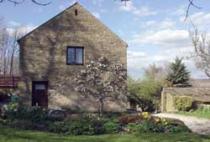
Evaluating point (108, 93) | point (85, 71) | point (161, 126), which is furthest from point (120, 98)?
point (161, 126)

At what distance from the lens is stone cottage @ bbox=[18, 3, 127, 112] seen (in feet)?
113

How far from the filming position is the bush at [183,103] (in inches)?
1537

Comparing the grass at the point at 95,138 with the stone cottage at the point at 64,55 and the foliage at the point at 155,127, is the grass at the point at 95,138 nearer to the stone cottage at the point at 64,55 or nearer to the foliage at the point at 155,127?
the foliage at the point at 155,127

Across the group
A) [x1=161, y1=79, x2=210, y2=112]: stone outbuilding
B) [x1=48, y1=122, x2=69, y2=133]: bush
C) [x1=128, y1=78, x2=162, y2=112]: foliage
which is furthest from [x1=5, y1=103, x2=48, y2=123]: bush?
[x1=128, y1=78, x2=162, y2=112]: foliage

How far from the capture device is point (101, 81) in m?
35.0

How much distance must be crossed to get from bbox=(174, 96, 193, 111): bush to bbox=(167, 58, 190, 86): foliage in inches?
434

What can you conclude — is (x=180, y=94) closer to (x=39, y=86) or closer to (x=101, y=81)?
(x=101, y=81)

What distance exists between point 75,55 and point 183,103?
10.9 metres

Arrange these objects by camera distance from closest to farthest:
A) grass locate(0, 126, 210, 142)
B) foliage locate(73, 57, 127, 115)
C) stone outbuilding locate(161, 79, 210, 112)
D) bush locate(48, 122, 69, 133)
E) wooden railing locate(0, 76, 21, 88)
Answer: grass locate(0, 126, 210, 142) → bush locate(48, 122, 69, 133) → foliage locate(73, 57, 127, 115) → wooden railing locate(0, 76, 21, 88) → stone outbuilding locate(161, 79, 210, 112)

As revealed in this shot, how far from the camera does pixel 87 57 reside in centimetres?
3538

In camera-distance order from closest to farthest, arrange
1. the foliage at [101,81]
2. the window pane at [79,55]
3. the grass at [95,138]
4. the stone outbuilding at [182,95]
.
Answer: the grass at [95,138]
the foliage at [101,81]
the window pane at [79,55]
the stone outbuilding at [182,95]

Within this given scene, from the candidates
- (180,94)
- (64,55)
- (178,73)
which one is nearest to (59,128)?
(64,55)

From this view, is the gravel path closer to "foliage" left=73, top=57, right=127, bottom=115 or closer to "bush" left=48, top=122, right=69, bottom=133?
"bush" left=48, top=122, right=69, bottom=133

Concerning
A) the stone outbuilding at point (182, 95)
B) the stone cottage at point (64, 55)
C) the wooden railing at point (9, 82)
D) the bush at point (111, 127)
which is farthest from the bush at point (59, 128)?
the stone outbuilding at point (182, 95)
